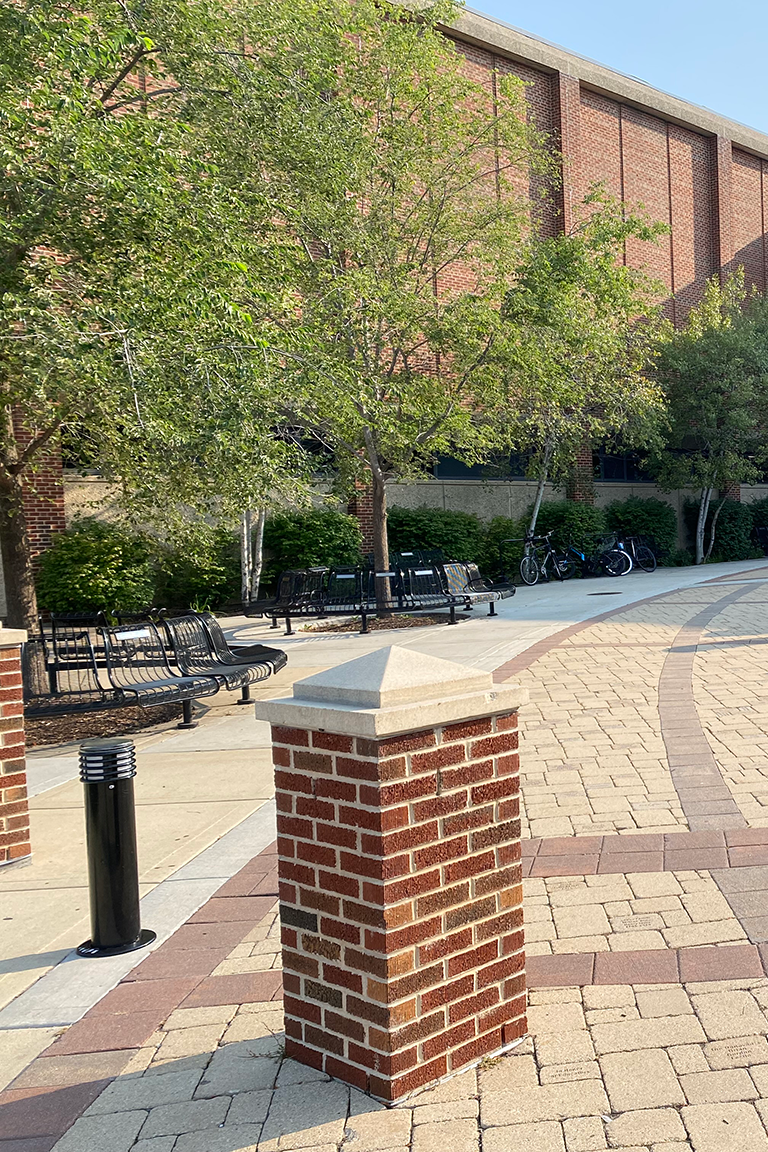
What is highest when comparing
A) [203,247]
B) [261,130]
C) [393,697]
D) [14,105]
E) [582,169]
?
[582,169]

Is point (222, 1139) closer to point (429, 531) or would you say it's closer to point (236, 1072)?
point (236, 1072)

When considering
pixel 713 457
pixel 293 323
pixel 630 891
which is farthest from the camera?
pixel 713 457

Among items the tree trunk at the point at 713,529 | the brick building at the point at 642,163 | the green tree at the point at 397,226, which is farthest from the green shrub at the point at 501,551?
the tree trunk at the point at 713,529

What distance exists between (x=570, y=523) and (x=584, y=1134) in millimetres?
23375

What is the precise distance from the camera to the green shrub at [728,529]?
3009 cm

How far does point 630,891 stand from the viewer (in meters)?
4.39

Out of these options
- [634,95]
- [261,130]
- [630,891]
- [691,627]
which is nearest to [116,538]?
[261,130]

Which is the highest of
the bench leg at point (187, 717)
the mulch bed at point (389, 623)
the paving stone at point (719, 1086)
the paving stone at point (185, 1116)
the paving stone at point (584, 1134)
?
the mulch bed at point (389, 623)

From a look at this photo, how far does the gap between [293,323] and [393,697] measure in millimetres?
11009

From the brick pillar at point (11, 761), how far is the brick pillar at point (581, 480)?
2341 cm

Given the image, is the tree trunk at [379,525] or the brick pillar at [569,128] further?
the brick pillar at [569,128]

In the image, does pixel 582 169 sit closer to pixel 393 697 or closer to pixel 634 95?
pixel 634 95

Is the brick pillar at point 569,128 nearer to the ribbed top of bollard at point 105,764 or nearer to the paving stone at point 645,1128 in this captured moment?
the ribbed top of bollard at point 105,764

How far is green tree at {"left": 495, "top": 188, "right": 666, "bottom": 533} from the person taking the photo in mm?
15328
